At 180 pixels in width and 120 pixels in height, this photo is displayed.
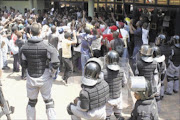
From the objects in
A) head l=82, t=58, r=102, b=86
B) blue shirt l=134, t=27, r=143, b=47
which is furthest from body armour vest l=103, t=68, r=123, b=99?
blue shirt l=134, t=27, r=143, b=47

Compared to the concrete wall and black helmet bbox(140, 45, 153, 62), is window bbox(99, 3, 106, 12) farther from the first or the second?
black helmet bbox(140, 45, 153, 62)

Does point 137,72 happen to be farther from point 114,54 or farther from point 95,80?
point 95,80

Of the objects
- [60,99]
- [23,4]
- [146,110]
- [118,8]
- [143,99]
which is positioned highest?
[23,4]

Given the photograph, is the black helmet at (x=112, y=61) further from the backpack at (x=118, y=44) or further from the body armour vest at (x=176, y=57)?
the body armour vest at (x=176, y=57)

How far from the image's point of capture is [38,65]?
4.39 meters

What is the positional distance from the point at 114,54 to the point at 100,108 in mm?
1110

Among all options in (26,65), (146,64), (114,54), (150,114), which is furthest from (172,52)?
(26,65)

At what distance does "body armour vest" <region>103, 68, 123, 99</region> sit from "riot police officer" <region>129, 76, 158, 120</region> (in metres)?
0.90

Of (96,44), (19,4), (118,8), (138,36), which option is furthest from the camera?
(19,4)

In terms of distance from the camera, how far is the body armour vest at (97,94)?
3.51 m

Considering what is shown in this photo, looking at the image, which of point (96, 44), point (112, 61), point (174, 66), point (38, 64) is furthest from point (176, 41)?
point (38, 64)

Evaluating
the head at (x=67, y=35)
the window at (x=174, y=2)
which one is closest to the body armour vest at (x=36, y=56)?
the head at (x=67, y=35)

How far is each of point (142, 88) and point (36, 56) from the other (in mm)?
2051

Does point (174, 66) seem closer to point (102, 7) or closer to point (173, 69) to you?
point (173, 69)
